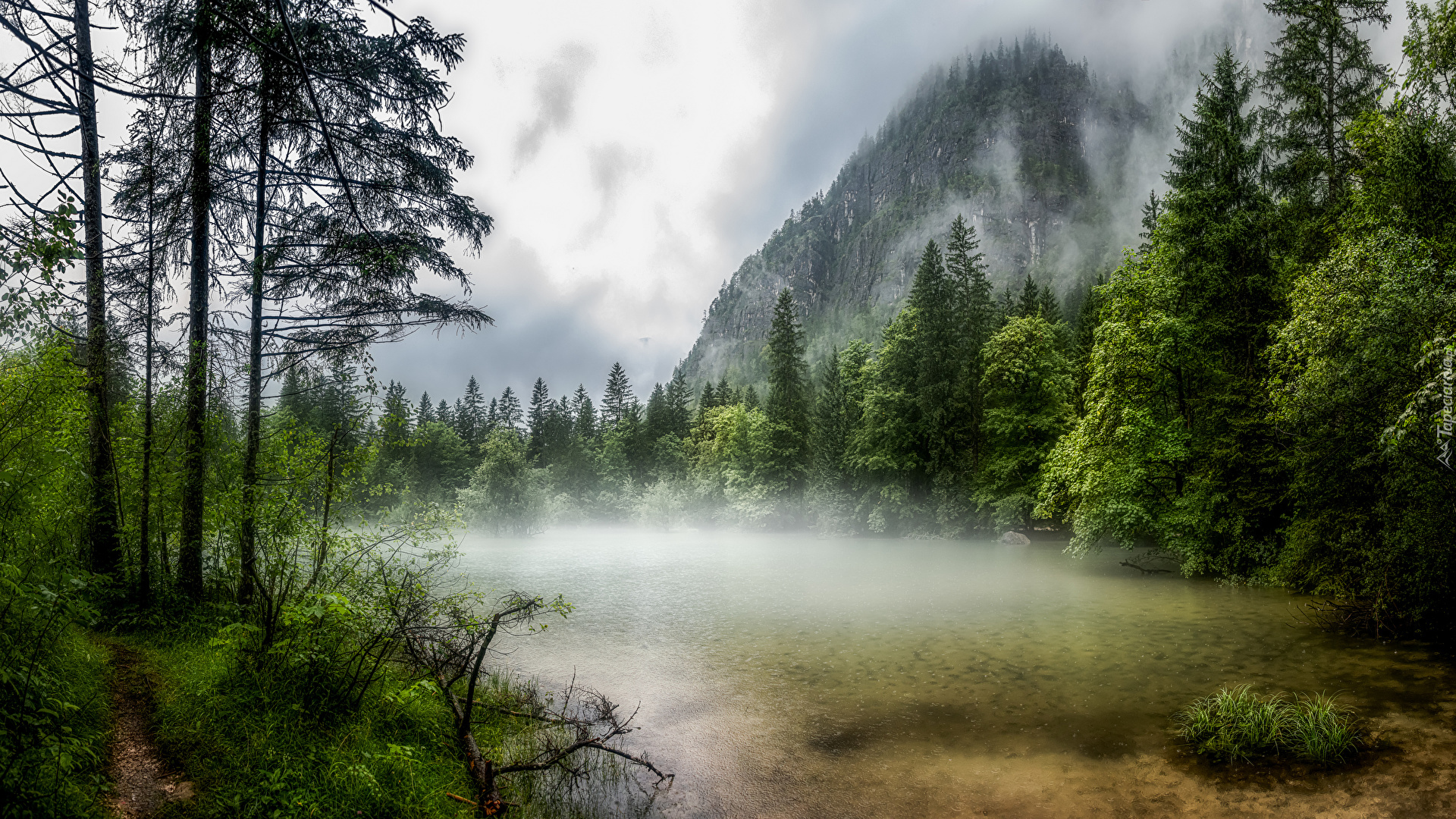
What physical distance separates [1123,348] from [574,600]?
1833cm

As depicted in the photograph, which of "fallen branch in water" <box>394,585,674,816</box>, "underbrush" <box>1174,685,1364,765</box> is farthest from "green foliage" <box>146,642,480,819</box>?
"underbrush" <box>1174,685,1364,765</box>

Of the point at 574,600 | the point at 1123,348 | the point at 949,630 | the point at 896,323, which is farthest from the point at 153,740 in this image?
the point at 896,323

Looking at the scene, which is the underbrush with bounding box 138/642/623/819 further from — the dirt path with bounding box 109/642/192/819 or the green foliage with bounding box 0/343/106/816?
the green foliage with bounding box 0/343/106/816

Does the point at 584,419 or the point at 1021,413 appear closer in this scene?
the point at 1021,413

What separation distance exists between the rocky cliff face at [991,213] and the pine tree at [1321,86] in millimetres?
99755

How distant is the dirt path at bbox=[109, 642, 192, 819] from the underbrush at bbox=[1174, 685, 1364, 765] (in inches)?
372

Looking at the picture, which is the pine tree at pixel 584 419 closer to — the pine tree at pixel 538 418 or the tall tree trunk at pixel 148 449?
the pine tree at pixel 538 418

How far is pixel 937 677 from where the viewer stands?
32.8 ft

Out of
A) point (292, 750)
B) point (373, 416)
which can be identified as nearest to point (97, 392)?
point (373, 416)

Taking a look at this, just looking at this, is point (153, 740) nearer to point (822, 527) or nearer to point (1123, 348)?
point (1123, 348)

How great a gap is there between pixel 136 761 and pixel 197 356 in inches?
202

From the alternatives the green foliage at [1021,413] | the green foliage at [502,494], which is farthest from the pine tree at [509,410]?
the green foliage at [1021,413]

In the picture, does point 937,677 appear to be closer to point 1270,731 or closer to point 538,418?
point 1270,731

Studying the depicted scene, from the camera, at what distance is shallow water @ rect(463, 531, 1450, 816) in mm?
6598
